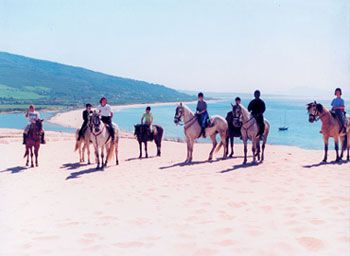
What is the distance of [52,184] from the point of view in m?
10.1

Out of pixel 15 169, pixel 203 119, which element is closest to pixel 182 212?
pixel 203 119

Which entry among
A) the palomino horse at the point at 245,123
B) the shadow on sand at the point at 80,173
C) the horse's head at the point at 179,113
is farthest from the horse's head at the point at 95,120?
the palomino horse at the point at 245,123

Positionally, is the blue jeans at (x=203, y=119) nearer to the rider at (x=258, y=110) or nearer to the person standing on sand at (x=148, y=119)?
the rider at (x=258, y=110)

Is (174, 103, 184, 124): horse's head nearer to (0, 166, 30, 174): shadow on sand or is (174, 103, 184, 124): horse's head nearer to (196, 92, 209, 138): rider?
(196, 92, 209, 138): rider

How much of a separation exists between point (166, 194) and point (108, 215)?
1.90 m

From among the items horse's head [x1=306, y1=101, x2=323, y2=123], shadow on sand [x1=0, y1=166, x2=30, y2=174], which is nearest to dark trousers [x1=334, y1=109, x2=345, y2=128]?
horse's head [x1=306, y1=101, x2=323, y2=123]

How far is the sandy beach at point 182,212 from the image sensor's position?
493cm

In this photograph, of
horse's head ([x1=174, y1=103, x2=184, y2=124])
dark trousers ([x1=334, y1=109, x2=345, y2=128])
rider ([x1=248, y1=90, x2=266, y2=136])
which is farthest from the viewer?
horse's head ([x1=174, y1=103, x2=184, y2=124])

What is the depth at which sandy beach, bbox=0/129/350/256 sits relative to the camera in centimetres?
493

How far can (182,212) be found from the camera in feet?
21.8

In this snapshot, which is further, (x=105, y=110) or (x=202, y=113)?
(x=202, y=113)

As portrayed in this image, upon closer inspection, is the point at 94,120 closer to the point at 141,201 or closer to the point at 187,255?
the point at 141,201

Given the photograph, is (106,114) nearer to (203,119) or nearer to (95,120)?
(95,120)

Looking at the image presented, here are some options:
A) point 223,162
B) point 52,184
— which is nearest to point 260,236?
point 52,184
